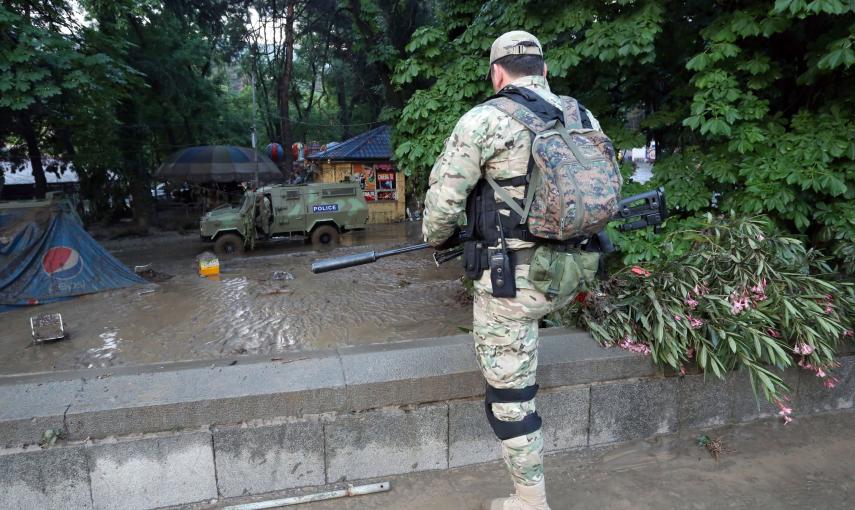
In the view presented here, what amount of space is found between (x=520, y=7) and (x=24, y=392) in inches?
176

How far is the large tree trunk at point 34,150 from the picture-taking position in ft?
40.7

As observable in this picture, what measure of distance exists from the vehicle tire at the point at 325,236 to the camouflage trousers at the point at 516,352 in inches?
446

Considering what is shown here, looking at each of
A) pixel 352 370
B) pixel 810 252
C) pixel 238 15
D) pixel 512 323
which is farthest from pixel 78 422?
pixel 238 15

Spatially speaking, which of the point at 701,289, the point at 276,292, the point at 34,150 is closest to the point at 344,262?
the point at 701,289

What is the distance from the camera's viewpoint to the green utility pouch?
2135 millimetres

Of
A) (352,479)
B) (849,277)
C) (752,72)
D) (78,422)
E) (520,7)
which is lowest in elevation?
(352,479)

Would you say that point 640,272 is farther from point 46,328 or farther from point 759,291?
point 46,328

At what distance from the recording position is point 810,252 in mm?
3457

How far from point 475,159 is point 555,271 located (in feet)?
1.80

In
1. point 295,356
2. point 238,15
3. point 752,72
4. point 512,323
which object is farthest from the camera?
point 238,15

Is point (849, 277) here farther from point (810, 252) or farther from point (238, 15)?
point (238, 15)

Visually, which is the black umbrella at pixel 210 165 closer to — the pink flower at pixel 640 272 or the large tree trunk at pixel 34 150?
the large tree trunk at pixel 34 150

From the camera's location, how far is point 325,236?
13336 millimetres

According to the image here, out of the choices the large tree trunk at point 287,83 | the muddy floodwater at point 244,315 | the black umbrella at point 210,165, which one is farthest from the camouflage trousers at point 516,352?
the large tree trunk at point 287,83
